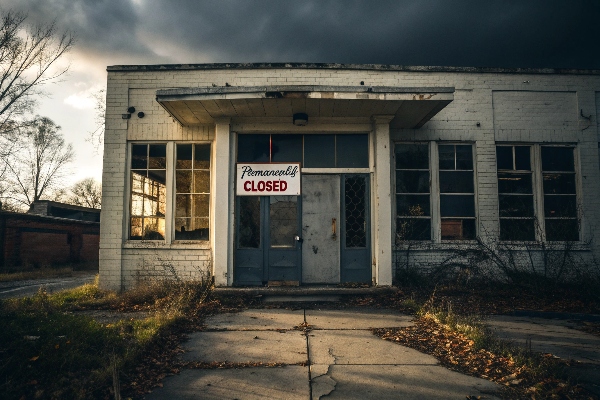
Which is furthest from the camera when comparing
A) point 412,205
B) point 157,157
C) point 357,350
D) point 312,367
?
point 412,205

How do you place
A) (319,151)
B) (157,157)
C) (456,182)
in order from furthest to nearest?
(456,182) < (157,157) < (319,151)

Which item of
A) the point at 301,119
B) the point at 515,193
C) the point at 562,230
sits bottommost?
the point at 562,230

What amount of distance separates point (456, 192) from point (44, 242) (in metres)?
17.2

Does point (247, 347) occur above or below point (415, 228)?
below

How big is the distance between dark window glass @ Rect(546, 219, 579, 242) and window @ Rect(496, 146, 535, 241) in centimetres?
40

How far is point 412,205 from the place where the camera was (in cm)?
911

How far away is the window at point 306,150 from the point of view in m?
8.40

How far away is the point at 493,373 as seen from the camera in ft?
13.0

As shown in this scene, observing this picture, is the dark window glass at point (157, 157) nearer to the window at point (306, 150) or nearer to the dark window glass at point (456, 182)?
the window at point (306, 150)

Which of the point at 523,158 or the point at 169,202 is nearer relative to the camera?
the point at 169,202

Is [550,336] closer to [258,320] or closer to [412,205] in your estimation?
[258,320]

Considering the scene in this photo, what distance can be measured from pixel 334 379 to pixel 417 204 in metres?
5.97

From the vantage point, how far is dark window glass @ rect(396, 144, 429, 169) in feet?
30.2

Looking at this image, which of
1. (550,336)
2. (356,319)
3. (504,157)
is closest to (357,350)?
(356,319)
